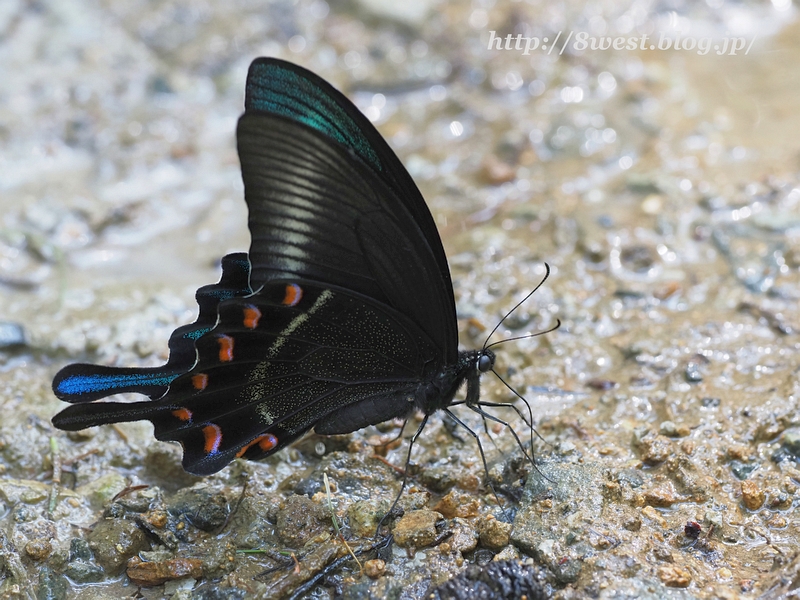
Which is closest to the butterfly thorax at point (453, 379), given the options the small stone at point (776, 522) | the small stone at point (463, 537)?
the small stone at point (463, 537)

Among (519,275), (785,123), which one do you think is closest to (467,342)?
(519,275)

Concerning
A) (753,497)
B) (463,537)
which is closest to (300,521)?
(463,537)

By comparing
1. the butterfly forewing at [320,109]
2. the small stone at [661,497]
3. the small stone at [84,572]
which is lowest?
the small stone at [84,572]

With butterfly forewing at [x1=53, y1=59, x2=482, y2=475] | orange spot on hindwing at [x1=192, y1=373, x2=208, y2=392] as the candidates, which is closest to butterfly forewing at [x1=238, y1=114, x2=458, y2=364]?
butterfly forewing at [x1=53, y1=59, x2=482, y2=475]

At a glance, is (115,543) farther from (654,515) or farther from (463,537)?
(654,515)

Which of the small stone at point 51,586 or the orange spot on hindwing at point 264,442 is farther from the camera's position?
the orange spot on hindwing at point 264,442

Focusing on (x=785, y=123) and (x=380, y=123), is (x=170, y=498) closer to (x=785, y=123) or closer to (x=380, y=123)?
(x=380, y=123)

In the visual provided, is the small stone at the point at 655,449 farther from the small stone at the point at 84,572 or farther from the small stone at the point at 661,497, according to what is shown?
the small stone at the point at 84,572
